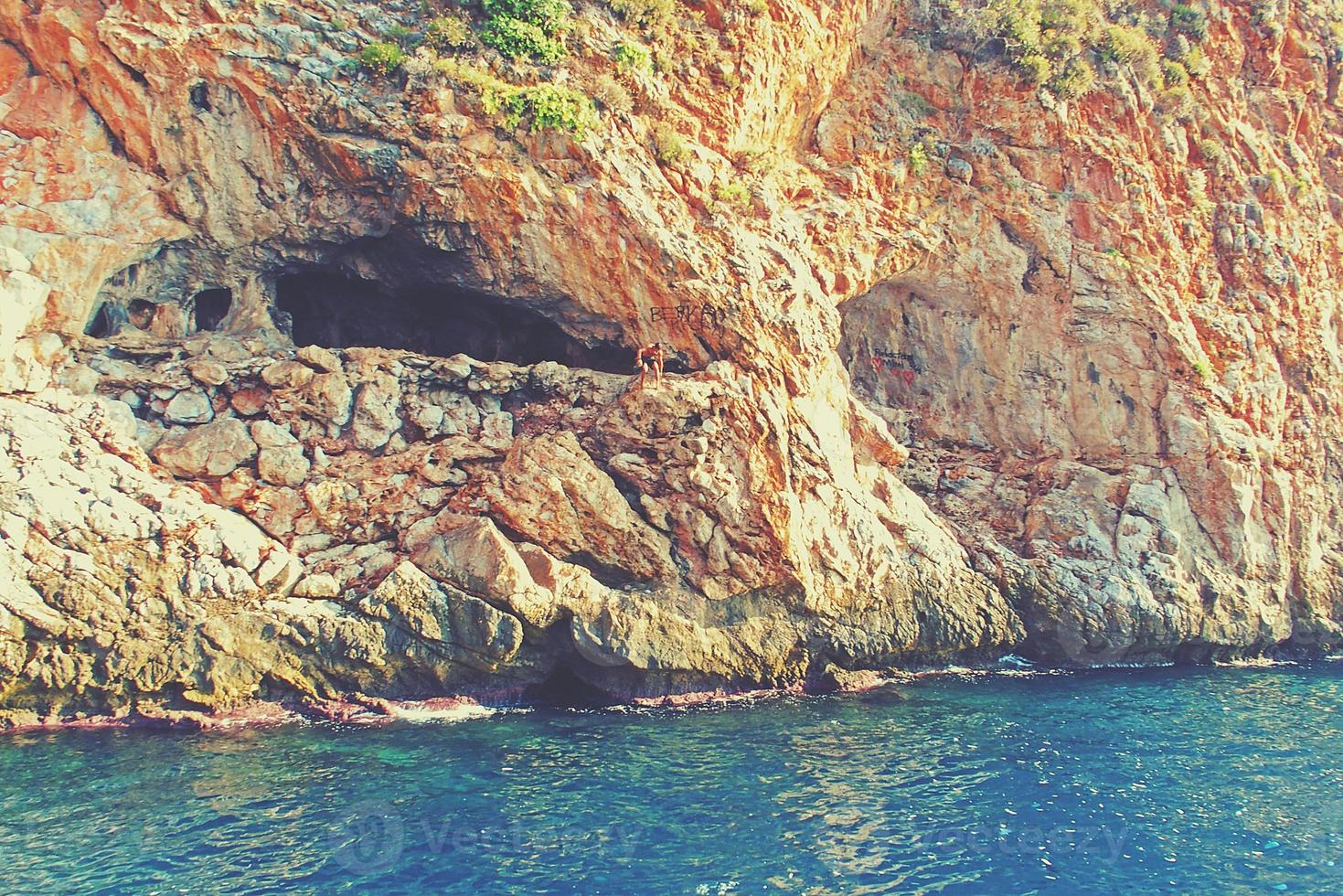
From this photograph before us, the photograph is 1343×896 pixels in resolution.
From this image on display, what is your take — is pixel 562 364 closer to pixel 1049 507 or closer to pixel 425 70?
pixel 425 70

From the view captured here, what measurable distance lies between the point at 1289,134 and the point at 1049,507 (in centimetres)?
1534

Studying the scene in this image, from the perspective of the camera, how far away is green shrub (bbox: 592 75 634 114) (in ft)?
66.6

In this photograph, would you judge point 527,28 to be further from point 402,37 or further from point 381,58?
point 381,58

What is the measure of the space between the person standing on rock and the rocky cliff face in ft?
1.74

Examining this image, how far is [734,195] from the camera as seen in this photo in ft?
69.6

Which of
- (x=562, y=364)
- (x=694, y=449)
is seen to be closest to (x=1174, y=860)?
(x=694, y=449)

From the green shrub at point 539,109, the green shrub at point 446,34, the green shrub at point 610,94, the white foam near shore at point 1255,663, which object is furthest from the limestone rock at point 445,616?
the white foam near shore at point 1255,663

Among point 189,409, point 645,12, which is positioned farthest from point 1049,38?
point 189,409

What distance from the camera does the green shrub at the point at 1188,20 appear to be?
2714 centimetres

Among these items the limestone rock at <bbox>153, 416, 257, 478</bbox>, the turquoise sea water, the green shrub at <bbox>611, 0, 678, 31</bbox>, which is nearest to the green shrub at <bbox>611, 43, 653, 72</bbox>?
the green shrub at <bbox>611, 0, 678, 31</bbox>

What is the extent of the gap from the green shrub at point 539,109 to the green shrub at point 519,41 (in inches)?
43.6

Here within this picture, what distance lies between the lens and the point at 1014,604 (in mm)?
22000

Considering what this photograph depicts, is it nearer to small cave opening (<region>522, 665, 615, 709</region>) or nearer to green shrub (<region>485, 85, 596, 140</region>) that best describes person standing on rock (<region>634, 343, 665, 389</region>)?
green shrub (<region>485, 85, 596, 140</region>)

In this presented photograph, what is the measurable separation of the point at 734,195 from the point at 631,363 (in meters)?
4.66
